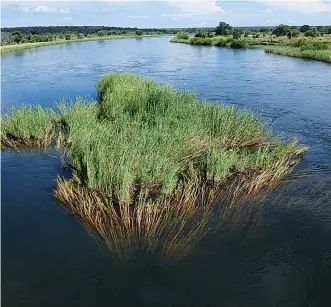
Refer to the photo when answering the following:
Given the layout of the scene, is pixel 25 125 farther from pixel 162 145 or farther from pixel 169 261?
pixel 169 261

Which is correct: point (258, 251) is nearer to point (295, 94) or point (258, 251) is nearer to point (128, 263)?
point (128, 263)

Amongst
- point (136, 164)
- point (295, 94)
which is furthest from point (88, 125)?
point (295, 94)

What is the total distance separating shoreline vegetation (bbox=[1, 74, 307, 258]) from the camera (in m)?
9.30

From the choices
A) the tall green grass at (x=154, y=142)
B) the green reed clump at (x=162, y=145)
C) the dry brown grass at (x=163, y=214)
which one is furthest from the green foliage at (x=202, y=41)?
the dry brown grass at (x=163, y=214)

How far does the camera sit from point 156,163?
436 inches

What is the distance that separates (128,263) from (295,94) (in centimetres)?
2116

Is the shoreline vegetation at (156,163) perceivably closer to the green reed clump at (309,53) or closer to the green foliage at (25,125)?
the green foliage at (25,125)

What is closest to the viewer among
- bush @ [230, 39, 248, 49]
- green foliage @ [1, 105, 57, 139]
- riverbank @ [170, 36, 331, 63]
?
green foliage @ [1, 105, 57, 139]

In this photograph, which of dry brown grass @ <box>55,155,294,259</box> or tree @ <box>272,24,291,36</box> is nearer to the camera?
dry brown grass @ <box>55,155,294,259</box>

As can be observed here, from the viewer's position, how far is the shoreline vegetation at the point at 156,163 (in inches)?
366

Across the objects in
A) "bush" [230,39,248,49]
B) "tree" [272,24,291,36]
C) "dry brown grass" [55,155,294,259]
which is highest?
"tree" [272,24,291,36]

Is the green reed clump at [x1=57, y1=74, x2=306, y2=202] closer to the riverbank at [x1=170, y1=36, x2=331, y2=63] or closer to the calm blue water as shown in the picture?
the calm blue water

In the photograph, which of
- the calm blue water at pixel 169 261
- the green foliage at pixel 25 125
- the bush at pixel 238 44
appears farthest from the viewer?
the bush at pixel 238 44

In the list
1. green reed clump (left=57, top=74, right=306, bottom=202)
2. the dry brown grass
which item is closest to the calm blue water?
the dry brown grass
